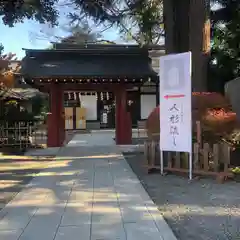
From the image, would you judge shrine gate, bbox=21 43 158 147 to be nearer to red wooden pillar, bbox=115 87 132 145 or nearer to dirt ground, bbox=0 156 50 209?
red wooden pillar, bbox=115 87 132 145

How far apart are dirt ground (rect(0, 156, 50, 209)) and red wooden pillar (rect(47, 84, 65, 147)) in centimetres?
367

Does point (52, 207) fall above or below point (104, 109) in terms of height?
below

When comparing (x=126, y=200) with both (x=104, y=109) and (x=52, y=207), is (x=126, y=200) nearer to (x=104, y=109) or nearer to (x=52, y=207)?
(x=52, y=207)

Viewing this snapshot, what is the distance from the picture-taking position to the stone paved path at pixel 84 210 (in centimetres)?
495

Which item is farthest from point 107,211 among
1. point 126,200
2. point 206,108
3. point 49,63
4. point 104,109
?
point 104,109

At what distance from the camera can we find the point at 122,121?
17531mm

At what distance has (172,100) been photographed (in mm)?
8961

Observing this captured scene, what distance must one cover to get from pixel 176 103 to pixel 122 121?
8784 millimetres

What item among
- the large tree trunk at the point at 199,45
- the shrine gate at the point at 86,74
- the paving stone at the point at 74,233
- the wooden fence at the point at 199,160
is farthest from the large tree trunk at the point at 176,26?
the paving stone at the point at 74,233

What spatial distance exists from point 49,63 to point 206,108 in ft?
32.6

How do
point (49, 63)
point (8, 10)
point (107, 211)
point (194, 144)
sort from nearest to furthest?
point (107, 211)
point (194, 144)
point (8, 10)
point (49, 63)

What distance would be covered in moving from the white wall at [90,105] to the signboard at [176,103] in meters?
21.0

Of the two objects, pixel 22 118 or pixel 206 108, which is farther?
pixel 22 118

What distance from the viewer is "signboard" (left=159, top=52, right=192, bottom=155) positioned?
855 centimetres
